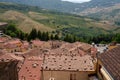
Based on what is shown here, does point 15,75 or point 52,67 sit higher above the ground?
point 15,75

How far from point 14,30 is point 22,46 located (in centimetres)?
4402

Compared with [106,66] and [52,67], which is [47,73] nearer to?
[52,67]

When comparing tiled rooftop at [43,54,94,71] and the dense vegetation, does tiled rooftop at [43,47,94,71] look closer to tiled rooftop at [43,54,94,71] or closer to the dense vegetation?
tiled rooftop at [43,54,94,71]

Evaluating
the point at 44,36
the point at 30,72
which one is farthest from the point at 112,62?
the point at 44,36

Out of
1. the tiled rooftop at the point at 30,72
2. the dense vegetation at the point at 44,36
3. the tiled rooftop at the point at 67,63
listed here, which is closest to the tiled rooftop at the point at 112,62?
the tiled rooftop at the point at 67,63

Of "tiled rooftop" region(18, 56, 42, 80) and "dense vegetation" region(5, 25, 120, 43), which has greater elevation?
"tiled rooftop" region(18, 56, 42, 80)

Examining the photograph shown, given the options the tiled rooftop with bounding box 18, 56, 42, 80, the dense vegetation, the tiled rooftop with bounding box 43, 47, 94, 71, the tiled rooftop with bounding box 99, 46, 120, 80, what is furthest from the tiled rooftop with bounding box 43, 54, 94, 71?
the dense vegetation

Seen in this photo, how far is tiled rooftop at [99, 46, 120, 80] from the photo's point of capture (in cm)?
1396

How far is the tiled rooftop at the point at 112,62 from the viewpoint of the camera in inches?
550

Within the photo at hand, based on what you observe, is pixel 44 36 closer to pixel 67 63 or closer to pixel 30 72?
pixel 30 72

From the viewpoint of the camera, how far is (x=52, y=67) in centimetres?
2069

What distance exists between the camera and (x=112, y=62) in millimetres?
16031

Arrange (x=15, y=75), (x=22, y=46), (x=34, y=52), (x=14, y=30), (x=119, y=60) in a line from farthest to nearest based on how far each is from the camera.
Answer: (x=14, y=30) → (x=22, y=46) → (x=34, y=52) → (x=119, y=60) → (x=15, y=75)

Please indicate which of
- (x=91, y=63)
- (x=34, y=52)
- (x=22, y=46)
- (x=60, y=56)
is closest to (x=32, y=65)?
(x=60, y=56)
